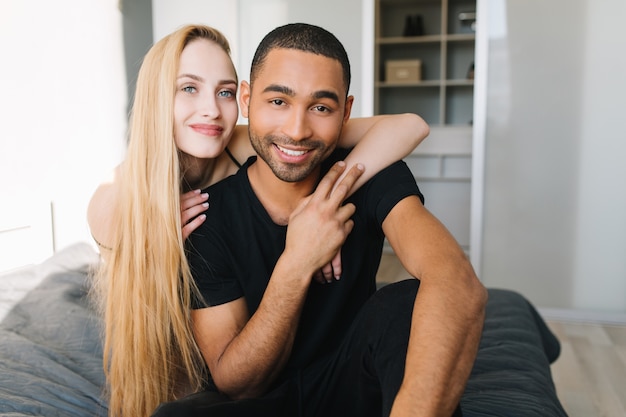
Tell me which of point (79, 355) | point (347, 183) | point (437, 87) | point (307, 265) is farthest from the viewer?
point (437, 87)

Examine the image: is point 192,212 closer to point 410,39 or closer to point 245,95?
point 245,95

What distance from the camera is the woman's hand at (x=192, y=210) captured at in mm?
1349

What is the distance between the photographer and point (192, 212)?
1.37m

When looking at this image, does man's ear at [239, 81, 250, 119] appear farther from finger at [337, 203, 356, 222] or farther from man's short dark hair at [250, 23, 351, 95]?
finger at [337, 203, 356, 222]

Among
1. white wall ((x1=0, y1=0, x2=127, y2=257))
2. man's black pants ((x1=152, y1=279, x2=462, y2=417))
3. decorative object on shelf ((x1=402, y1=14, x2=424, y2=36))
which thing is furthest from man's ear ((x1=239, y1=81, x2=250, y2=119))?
Answer: decorative object on shelf ((x1=402, y1=14, x2=424, y2=36))

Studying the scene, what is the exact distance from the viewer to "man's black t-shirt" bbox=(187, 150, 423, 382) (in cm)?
133

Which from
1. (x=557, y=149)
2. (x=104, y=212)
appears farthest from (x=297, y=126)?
(x=557, y=149)

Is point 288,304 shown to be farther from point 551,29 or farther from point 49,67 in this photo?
point 551,29

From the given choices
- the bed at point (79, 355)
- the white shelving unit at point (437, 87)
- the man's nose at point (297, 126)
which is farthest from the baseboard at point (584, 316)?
the man's nose at point (297, 126)

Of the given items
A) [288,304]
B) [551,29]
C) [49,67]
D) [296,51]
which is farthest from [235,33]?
[288,304]

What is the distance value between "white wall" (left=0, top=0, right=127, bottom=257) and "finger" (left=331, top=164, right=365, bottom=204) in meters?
1.83

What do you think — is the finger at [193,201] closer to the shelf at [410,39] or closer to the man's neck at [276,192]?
the man's neck at [276,192]

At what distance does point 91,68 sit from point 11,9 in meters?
0.72

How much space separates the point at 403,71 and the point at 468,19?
0.82 metres
